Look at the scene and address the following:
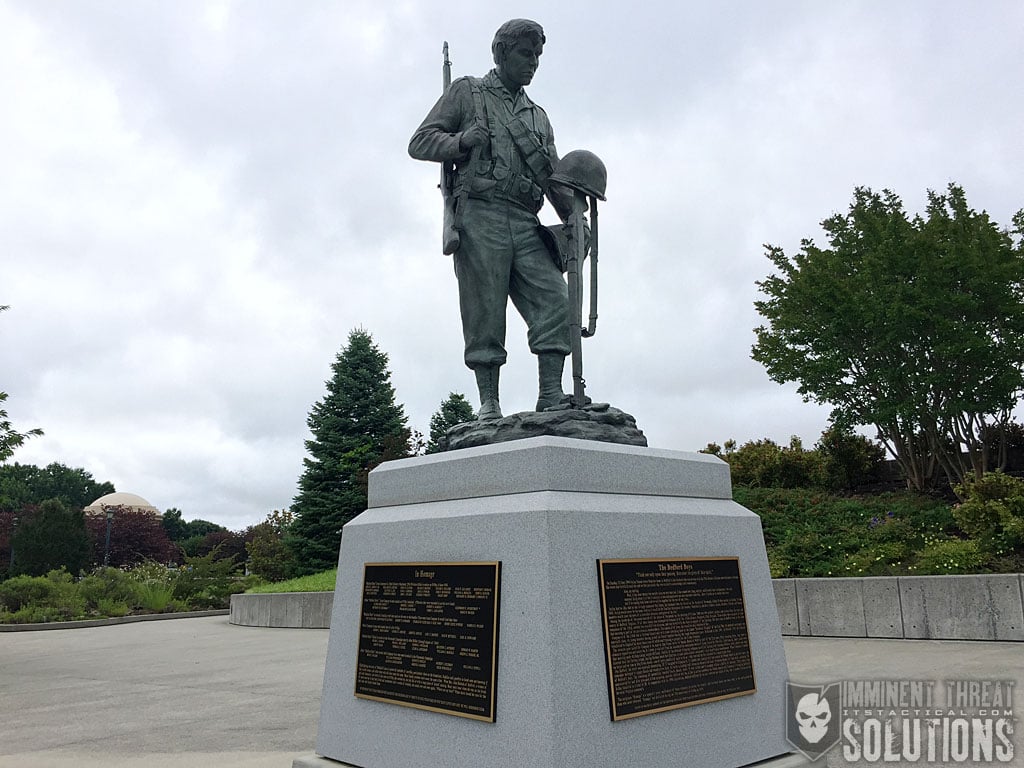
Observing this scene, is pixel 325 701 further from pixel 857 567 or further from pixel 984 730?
pixel 857 567

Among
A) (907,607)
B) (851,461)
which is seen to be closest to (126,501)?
(851,461)

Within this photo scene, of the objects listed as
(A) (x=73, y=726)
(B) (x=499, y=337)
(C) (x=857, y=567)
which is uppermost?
(B) (x=499, y=337)

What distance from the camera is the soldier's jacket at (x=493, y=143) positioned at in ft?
17.0

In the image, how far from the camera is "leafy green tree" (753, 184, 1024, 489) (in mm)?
14203

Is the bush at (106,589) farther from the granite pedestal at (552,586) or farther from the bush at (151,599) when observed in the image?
the granite pedestal at (552,586)

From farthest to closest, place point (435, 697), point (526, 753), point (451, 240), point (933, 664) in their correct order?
point (933, 664) < point (451, 240) < point (435, 697) < point (526, 753)

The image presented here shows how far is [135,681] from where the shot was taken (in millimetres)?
8867

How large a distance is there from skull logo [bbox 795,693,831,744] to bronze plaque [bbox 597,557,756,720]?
0.47m

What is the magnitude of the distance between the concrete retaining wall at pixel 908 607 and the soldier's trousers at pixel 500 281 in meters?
6.58

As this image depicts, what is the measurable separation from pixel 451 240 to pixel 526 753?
3.21 meters

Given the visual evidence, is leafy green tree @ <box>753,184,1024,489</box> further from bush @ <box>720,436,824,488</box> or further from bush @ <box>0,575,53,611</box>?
→ bush @ <box>0,575,53,611</box>

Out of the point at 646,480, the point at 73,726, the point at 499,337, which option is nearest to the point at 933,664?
the point at 646,480

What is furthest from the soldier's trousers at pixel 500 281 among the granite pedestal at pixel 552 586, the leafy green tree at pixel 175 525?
the leafy green tree at pixel 175 525

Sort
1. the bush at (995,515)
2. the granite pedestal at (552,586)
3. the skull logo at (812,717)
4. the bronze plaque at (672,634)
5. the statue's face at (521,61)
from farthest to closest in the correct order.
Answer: the bush at (995,515), the statue's face at (521,61), the skull logo at (812,717), the bronze plaque at (672,634), the granite pedestal at (552,586)
